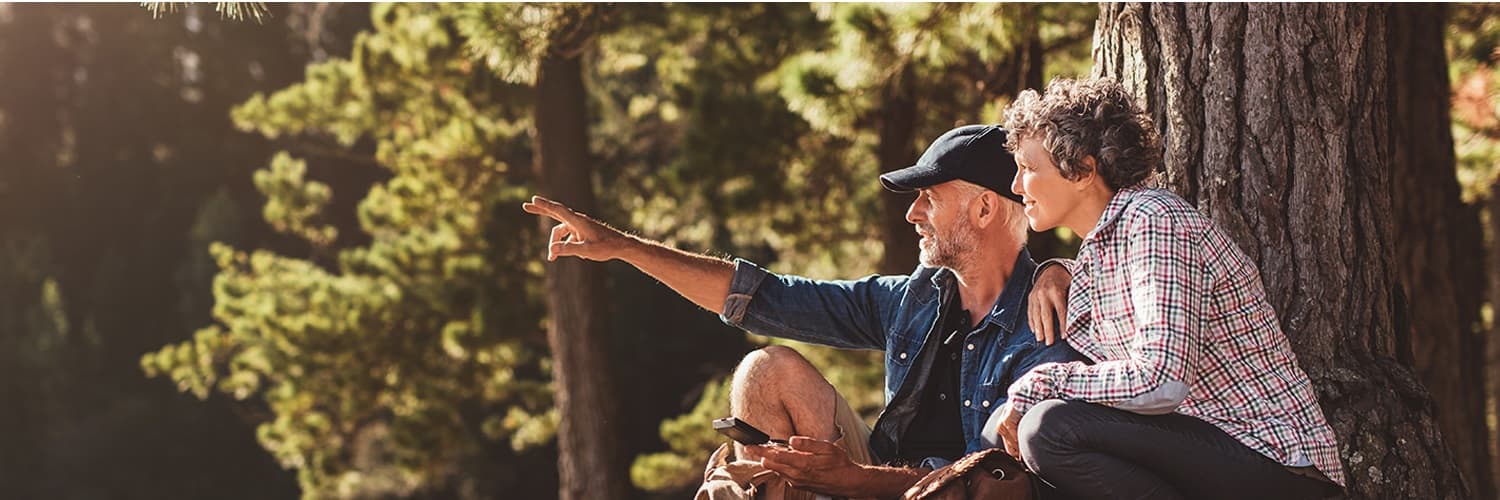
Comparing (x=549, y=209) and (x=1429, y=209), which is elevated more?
(x=1429, y=209)

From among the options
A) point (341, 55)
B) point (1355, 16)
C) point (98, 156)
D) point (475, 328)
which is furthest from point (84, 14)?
point (1355, 16)

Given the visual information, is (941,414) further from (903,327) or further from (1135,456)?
(1135,456)

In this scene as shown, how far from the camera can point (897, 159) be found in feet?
28.0

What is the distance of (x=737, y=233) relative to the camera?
1036 centimetres

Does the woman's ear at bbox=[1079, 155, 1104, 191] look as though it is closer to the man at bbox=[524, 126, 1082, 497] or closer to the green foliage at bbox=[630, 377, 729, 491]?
the man at bbox=[524, 126, 1082, 497]

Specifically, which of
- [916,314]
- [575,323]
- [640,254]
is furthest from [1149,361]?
[575,323]

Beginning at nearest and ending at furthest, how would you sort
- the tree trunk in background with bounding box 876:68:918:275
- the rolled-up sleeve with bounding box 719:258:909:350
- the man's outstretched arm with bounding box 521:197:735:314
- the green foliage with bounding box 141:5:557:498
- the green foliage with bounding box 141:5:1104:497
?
Answer: 1. the man's outstretched arm with bounding box 521:197:735:314
2. the rolled-up sleeve with bounding box 719:258:909:350
3. the tree trunk in background with bounding box 876:68:918:275
4. the green foliage with bounding box 141:5:1104:497
5. the green foliage with bounding box 141:5:557:498

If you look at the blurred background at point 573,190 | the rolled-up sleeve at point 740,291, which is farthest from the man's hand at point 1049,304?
the blurred background at point 573,190

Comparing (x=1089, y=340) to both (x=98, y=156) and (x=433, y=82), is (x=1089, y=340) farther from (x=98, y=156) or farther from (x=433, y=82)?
(x=98, y=156)

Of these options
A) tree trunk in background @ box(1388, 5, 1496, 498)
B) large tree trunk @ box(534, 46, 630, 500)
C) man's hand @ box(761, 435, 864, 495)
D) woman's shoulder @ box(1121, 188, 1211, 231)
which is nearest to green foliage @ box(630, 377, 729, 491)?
large tree trunk @ box(534, 46, 630, 500)

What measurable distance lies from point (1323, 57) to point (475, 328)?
24.9 ft

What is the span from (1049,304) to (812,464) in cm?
58

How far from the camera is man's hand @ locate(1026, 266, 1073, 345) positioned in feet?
9.18

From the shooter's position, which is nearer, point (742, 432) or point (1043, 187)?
point (1043, 187)
